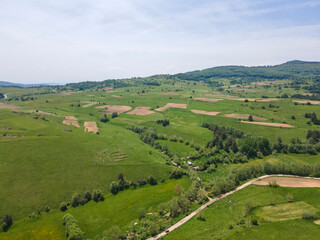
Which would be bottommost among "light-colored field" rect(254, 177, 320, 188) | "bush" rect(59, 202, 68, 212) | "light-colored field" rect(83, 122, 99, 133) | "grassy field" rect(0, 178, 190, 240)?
"grassy field" rect(0, 178, 190, 240)

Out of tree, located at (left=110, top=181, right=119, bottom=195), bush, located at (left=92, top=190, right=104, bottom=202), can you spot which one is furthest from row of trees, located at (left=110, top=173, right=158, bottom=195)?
bush, located at (left=92, top=190, right=104, bottom=202)

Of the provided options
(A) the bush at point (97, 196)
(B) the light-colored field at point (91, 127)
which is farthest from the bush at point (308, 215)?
(B) the light-colored field at point (91, 127)

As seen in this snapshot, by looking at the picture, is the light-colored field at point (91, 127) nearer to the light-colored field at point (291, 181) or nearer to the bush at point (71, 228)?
the bush at point (71, 228)

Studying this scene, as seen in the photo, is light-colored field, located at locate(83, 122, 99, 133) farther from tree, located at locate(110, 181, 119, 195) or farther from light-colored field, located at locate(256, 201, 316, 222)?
light-colored field, located at locate(256, 201, 316, 222)

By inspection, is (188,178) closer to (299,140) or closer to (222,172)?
(222,172)

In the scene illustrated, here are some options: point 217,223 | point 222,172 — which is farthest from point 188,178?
point 217,223

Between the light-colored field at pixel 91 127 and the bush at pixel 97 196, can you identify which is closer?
the bush at pixel 97 196
